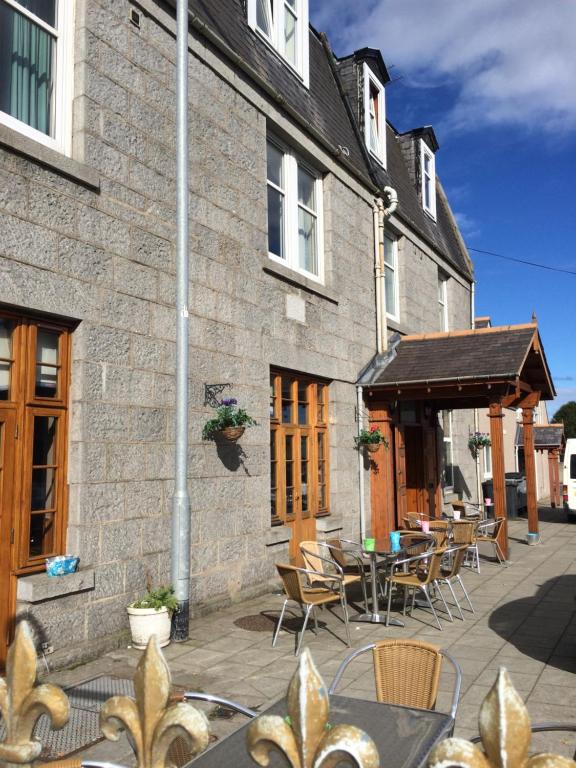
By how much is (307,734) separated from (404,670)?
6.70ft

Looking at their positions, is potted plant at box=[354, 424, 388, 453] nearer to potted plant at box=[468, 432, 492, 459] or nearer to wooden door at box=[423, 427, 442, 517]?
wooden door at box=[423, 427, 442, 517]

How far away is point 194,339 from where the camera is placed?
7.44 meters

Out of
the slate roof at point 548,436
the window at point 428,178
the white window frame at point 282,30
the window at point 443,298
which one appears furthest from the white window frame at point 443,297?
the slate roof at point 548,436

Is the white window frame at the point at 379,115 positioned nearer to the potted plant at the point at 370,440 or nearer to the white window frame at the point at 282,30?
the white window frame at the point at 282,30

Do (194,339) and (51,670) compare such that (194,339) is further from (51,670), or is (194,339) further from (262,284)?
(51,670)

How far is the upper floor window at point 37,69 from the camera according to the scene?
5.84m

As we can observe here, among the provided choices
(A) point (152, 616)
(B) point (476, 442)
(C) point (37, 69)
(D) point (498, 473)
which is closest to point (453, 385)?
(D) point (498, 473)

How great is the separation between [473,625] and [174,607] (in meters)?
3.10

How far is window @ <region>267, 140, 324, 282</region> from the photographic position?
9.80 meters

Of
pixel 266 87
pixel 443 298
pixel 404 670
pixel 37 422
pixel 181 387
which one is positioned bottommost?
pixel 404 670

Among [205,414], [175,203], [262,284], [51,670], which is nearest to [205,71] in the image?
[175,203]

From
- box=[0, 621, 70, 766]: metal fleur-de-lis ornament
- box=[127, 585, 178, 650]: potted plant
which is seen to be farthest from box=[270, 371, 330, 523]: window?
box=[0, 621, 70, 766]: metal fleur-de-lis ornament

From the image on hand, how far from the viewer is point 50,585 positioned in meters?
5.38

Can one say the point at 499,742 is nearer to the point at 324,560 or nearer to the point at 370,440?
the point at 324,560
